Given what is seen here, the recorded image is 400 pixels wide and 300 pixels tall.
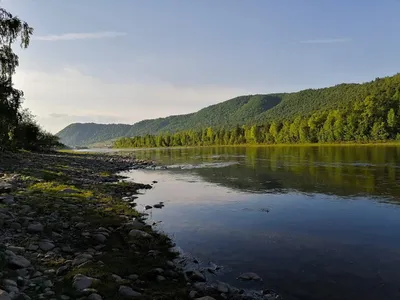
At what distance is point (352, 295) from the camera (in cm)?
1015

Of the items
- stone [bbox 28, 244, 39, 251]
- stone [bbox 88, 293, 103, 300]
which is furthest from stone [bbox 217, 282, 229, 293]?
stone [bbox 28, 244, 39, 251]

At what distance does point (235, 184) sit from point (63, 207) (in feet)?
67.3

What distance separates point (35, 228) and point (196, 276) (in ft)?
22.7

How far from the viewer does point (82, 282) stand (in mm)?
8656

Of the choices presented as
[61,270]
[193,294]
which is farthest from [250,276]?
[61,270]

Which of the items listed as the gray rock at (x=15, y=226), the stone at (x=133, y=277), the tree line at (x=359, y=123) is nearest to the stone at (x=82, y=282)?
the stone at (x=133, y=277)

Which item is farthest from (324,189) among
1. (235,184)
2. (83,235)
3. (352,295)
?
(83,235)

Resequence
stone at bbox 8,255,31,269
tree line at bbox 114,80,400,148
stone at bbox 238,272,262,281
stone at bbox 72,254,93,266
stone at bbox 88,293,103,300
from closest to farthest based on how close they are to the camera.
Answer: stone at bbox 88,293,103,300, stone at bbox 8,255,31,269, stone at bbox 72,254,93,266, stone at bbox 238,272,262,281, tree line at bbox 114,80,400,148

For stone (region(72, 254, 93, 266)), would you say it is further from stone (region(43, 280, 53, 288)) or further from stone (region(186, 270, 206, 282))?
stone (region(186, 270, 206, 282))

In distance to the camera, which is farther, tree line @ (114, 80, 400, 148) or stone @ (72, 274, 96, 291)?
tree line @ (114, 80, 400, 148)

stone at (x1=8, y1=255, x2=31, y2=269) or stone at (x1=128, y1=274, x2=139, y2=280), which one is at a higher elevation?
stone at (x1=8, y1=255, x2=31, y2=269)

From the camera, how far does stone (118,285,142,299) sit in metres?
8.51

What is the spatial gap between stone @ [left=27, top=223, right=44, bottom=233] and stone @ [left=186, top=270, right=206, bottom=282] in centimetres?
638

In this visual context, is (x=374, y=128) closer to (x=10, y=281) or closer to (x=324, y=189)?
(x=324, y=189)
